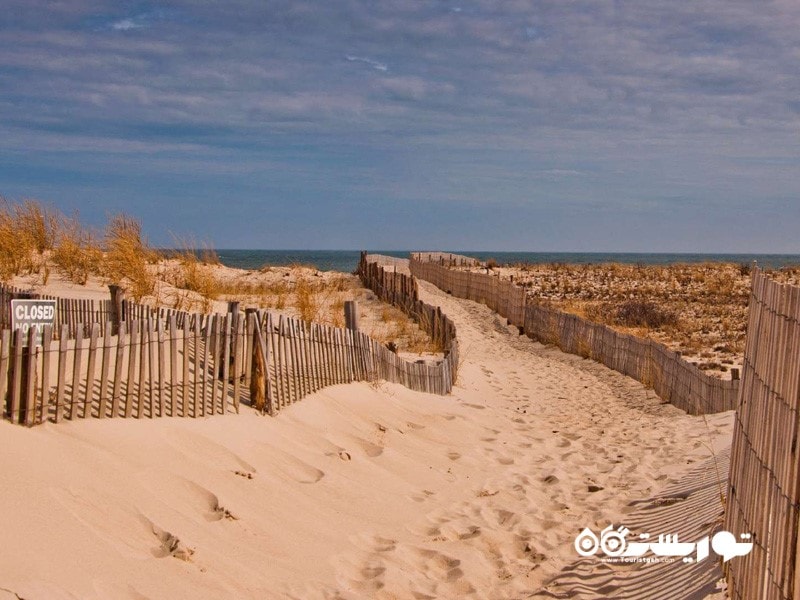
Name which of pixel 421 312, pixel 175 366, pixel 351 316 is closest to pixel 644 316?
pixel 421 312

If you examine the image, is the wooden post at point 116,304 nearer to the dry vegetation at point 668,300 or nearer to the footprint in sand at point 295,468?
the footprint in sand at point 295,468

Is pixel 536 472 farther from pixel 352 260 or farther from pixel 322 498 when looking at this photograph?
pixel 352 260

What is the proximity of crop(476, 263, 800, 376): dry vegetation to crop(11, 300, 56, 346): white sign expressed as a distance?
5.92 m

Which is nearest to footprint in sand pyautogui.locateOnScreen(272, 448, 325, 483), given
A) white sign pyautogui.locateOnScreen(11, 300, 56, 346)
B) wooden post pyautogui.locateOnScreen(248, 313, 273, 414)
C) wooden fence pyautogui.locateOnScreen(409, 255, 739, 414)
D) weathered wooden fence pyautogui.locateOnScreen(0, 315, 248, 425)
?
weathered wooden fence pyautogui.locateOnScreen(0, 315, 248, 425)

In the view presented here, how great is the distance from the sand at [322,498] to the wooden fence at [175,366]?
15cm

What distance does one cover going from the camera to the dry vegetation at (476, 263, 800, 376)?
16.6m

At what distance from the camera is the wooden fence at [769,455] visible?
9.93ft

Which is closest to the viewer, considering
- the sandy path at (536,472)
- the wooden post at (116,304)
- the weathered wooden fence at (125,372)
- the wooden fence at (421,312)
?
the weathered wooden fence at (125,372)

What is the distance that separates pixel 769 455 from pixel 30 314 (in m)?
4.35

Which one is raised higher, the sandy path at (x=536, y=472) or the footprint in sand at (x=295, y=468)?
the footprint in sand at (x=295, y=468)

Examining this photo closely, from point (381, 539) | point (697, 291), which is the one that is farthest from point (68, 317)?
point (697, 291)

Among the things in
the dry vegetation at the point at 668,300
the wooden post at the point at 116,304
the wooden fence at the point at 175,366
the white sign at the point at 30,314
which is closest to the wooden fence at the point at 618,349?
the dry vegetation at the point at 668,300

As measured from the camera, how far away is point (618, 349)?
45.6ft

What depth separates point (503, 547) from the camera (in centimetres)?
541
